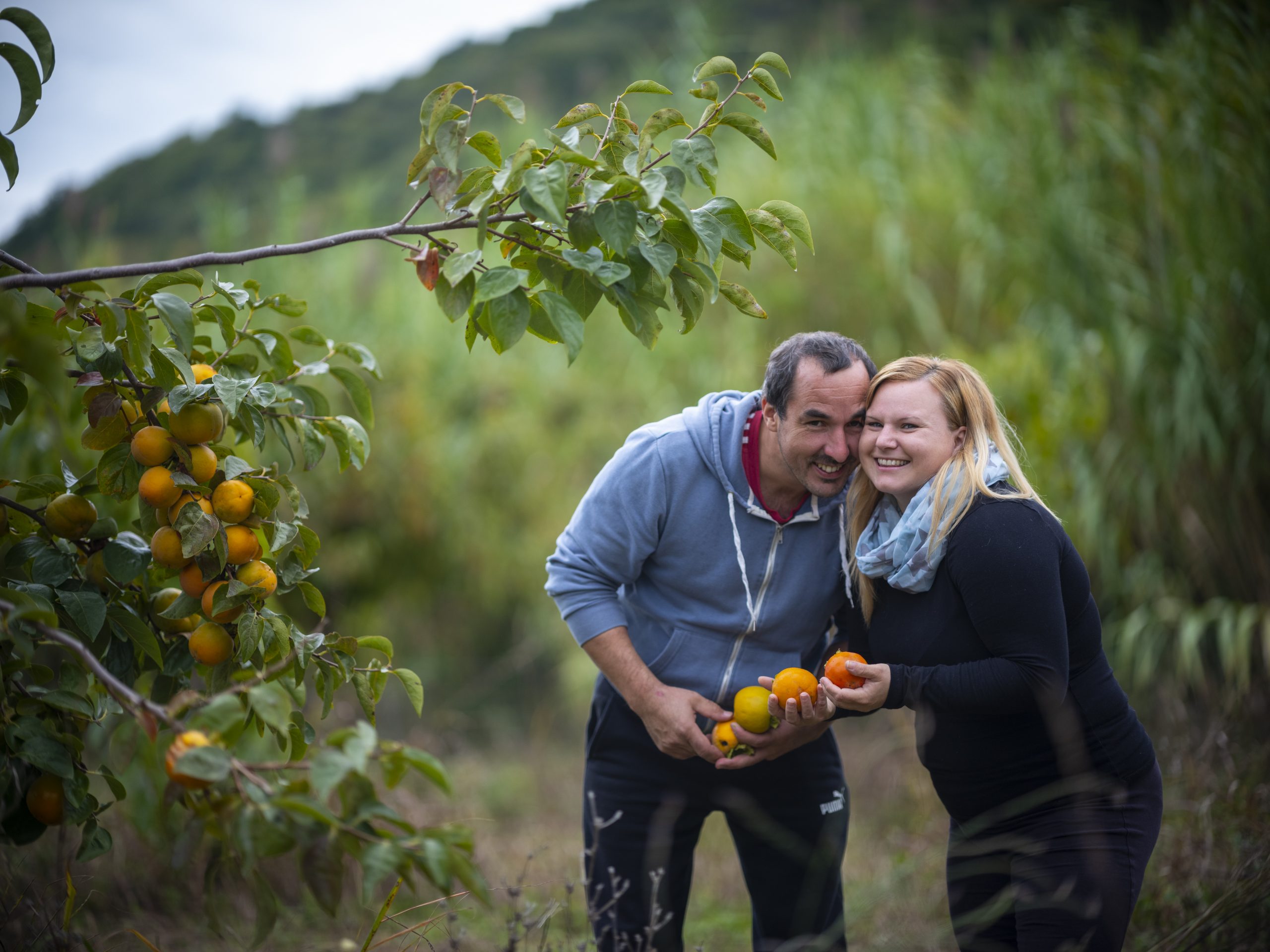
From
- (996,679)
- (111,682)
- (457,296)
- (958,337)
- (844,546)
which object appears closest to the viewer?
(111,682)

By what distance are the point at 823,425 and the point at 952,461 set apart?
0.28 m

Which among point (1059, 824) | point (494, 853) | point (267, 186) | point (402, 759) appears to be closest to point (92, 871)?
point (494, 853)

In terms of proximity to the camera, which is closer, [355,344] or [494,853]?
[355,344]

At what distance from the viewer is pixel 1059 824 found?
1701 mm

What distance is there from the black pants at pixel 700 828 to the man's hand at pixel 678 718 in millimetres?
159

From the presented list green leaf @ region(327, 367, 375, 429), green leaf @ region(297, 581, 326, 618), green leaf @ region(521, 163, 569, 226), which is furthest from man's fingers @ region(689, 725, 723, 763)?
green leaf @ region(521, 163, 569, 226)

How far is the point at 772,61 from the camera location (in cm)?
147

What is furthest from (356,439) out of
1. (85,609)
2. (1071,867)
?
(1071,867)

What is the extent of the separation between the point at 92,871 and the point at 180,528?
2.43 metres

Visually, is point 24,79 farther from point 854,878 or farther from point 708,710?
point 854,878

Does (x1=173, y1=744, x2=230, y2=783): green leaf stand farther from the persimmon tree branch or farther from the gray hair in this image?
the gray hair

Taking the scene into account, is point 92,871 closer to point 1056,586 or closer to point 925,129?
point 1056,586

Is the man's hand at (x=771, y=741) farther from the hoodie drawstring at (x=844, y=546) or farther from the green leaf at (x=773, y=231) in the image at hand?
the green leaf at (x=773, y=231)

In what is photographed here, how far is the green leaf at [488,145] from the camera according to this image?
1442 millimetres
